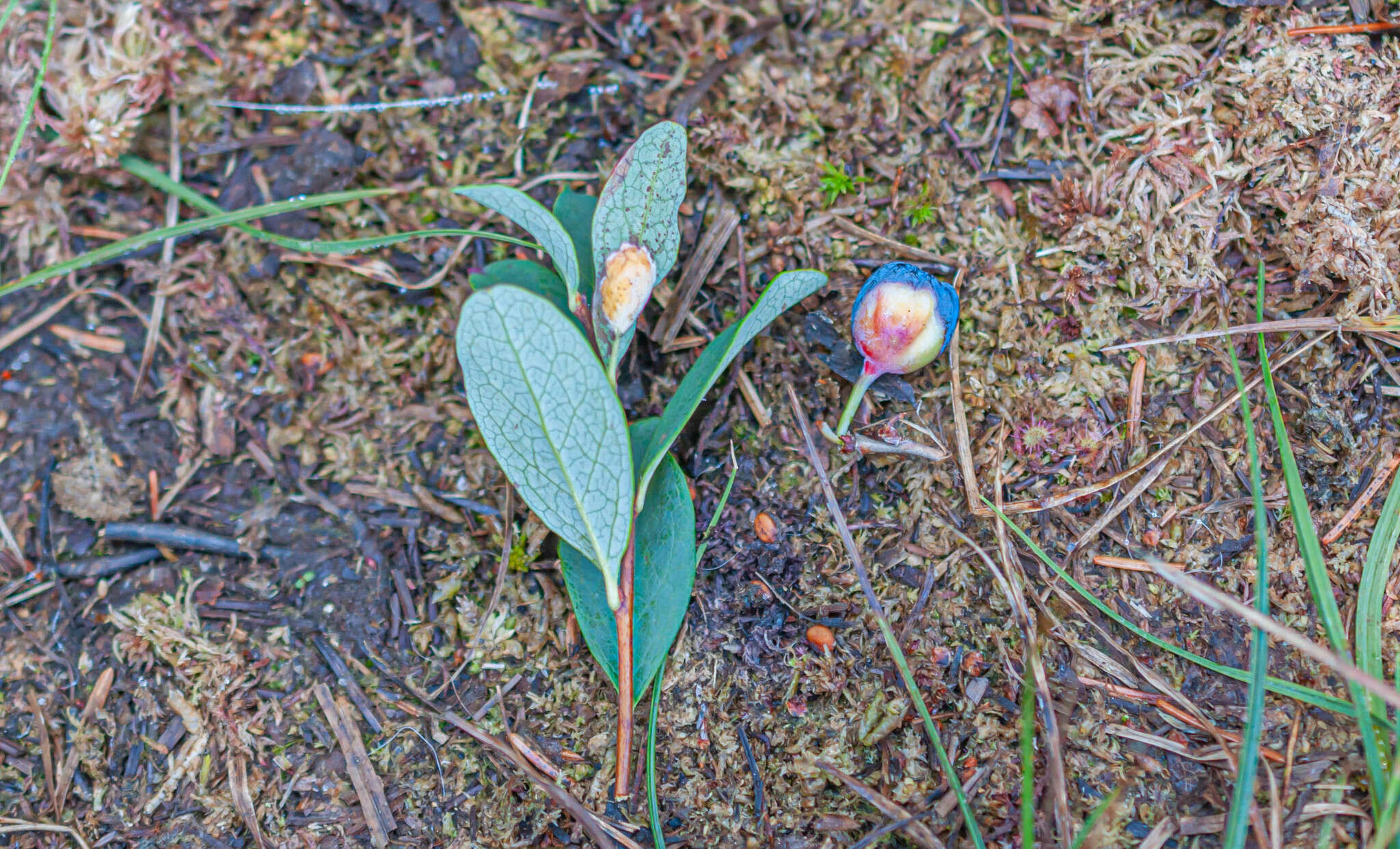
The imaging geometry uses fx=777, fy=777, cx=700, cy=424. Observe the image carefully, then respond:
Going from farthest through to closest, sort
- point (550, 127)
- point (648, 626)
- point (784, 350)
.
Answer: point (550, 127) → point (784, 350) → point (648, 626)

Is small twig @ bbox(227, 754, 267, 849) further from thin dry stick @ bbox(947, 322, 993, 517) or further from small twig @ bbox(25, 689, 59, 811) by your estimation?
thin dry stick @ bbox(947, 322, 993, 517)

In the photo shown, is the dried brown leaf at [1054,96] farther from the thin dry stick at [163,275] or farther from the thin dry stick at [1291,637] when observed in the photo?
the thin dry stick at [163,275]

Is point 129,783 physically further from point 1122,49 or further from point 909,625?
point 1122,49

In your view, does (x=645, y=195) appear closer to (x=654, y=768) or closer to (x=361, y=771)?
(x=654, y=768)

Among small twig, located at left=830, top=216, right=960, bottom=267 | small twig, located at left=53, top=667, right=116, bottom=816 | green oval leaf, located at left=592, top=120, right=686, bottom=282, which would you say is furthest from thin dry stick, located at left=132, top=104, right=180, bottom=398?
small twig, located at left=830, top=216, right=960, bottom=267

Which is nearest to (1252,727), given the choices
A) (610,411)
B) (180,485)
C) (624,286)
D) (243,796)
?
(610,411)

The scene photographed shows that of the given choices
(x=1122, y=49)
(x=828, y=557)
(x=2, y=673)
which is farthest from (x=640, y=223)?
(x=2, y=673)

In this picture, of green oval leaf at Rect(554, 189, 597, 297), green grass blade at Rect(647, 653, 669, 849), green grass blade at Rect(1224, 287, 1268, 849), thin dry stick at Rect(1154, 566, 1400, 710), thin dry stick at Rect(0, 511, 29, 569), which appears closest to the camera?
thin dry stick at Rect(1154, 566, 1400, 710)
